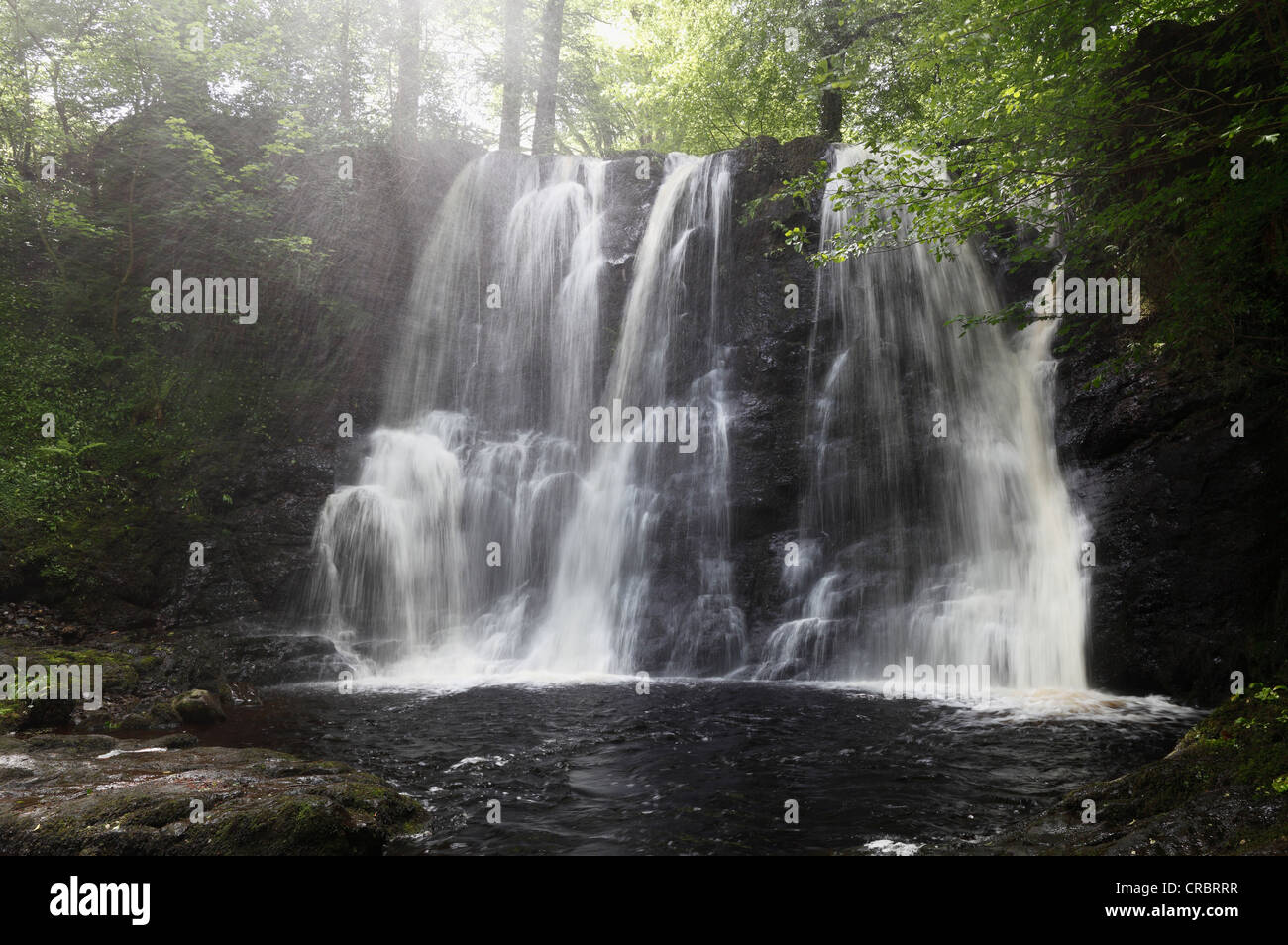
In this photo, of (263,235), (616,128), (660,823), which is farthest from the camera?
(616,128)

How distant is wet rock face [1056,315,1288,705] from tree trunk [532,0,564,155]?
16.8m

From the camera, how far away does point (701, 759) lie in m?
7.29

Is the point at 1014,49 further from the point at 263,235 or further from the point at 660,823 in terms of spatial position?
the point at 263,235

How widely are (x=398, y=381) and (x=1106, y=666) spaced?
15.0 metres

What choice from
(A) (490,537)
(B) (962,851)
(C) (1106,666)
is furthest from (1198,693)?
(A) (490,537)

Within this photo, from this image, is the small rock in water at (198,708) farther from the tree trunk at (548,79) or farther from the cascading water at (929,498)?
the tree trunk at (548,79)

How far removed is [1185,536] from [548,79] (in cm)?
2028

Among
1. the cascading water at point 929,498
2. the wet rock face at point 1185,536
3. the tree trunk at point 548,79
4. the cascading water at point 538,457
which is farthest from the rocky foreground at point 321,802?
the tree trunk at point 548,79

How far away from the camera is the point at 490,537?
1459 cm

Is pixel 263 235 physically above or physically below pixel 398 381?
above

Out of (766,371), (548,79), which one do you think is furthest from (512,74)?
(766,371)

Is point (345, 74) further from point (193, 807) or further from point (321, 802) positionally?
point (321, 802)

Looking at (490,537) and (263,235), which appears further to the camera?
(263,235)
